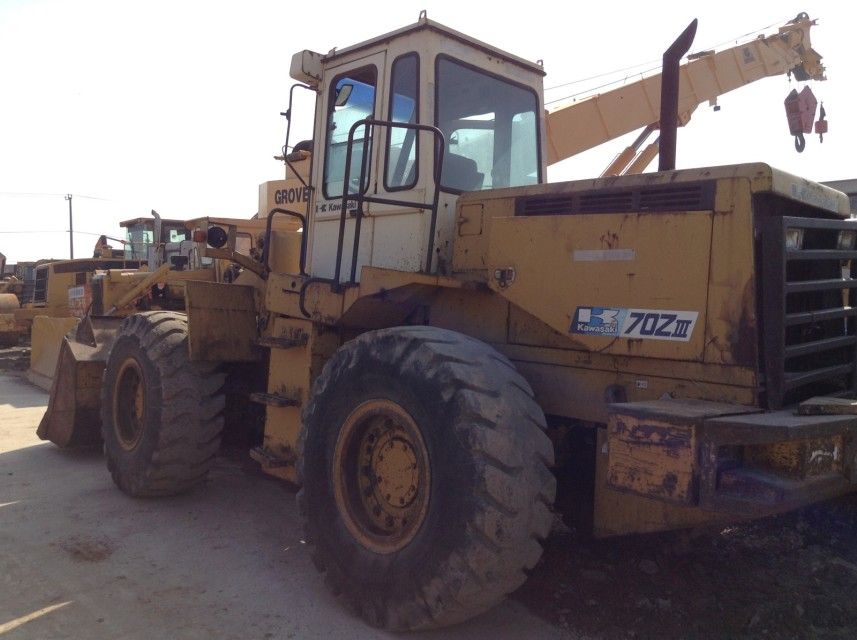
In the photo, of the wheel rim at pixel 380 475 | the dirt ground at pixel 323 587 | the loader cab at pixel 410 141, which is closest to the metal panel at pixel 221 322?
the loader cab at pixel 410 141

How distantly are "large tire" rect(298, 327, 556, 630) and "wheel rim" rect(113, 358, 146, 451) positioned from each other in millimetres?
2431

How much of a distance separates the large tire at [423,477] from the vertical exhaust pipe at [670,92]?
1.40m

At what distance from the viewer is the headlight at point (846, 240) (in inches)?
148

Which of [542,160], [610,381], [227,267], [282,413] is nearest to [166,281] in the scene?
[227,267]

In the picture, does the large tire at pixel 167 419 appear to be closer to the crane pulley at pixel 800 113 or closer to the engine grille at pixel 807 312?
the engine grille at pixel 807 312

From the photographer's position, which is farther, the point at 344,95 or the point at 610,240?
the point at 344,95

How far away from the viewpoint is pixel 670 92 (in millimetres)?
3752

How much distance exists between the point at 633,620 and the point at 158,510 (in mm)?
3432

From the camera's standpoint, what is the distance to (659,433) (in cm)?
289

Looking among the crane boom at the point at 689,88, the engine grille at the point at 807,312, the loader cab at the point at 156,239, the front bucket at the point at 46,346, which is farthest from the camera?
the loader cab at the point at 156,239

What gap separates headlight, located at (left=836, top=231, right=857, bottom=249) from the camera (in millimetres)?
3747

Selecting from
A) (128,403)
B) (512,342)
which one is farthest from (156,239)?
(512,342)

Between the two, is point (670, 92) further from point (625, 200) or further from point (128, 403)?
point (128, 403)

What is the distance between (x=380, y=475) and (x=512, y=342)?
1002 millimetres
